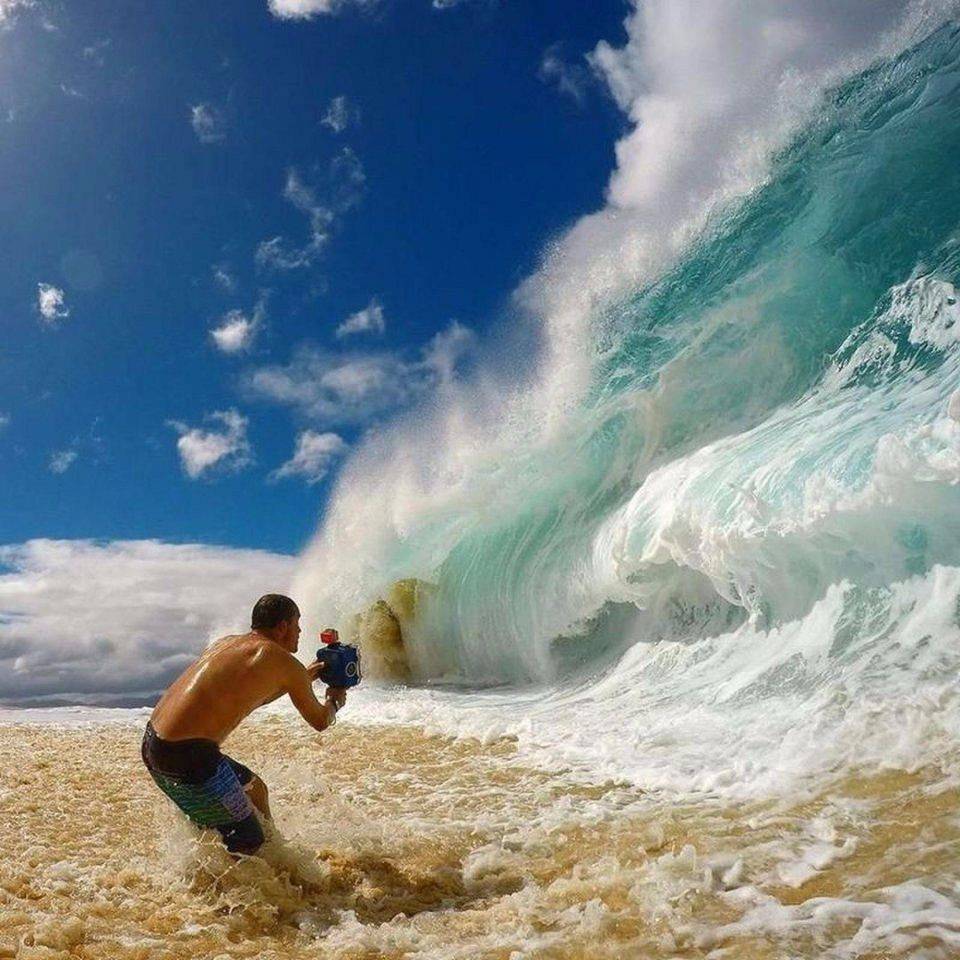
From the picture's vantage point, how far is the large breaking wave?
6.03 meters

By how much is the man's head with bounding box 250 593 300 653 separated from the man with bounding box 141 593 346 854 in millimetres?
57

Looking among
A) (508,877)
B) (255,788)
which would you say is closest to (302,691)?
(255,788)

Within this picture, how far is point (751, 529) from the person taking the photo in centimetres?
739

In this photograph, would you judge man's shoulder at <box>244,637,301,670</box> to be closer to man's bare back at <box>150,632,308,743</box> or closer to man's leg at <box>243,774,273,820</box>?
man's bare back at <box>150,632,308,743</box>

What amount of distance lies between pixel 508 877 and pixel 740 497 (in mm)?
5126

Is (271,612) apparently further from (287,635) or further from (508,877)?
(508,877)

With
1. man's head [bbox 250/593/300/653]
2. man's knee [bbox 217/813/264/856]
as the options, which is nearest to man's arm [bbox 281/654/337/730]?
man's head [bbox 250/593/300/653]

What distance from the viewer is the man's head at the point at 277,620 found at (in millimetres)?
4086

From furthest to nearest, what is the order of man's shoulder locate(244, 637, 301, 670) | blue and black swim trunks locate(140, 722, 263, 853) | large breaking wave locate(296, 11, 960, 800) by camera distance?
1. large breaking wave locate(296, 11, 960, 800)
2. man's shoulder locate(244, 637, 301, 670)
3. blue and black swim trunks locate(140, 722, 263, 853)

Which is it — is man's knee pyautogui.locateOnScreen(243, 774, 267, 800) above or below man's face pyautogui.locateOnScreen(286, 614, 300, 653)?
below

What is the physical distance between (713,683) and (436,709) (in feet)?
11.5

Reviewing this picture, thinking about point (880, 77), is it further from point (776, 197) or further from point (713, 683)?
point (713, 683)

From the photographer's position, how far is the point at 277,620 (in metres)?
4.10

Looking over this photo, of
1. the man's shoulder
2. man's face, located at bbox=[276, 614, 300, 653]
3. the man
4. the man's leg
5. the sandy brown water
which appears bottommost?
the sandy brown water
